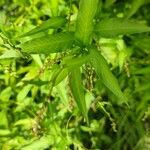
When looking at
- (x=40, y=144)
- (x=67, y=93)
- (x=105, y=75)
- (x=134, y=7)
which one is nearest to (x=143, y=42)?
(x=134, y=7)

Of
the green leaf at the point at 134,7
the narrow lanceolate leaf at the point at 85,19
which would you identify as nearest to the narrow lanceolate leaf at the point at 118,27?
the narrow lanceolate leaf at the point at 85,19

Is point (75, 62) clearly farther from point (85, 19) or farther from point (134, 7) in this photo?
point (134, 7)

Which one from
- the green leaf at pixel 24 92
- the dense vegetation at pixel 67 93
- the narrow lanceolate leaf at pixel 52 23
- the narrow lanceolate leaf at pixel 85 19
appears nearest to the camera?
the narrow lanceolate leaf at pixel 85 19

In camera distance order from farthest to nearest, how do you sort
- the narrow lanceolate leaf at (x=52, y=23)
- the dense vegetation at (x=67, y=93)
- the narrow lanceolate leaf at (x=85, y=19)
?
1. the dense vegetation at (x=67, y=93)
2. the narrow lanceolate leaf at (x=52, y=23)
3. the narrow lanceolate leaf at (x=85, y=19)

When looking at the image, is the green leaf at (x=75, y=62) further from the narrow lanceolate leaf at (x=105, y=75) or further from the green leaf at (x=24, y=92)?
the green leaf at (x=24, y=92)

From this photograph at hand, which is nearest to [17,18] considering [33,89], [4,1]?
[4,1]

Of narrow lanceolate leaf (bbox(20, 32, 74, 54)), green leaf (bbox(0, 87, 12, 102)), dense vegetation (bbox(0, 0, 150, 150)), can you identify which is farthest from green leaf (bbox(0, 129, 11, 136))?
narrow lanceolate leaf (bbox(20, 32, 74, 54))

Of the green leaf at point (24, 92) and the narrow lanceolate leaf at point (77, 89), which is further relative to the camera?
the green leaf at point (24, 92)

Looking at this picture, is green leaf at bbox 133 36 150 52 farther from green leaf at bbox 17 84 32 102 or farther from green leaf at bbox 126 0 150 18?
green leaf at bbox 17 84 32 102
